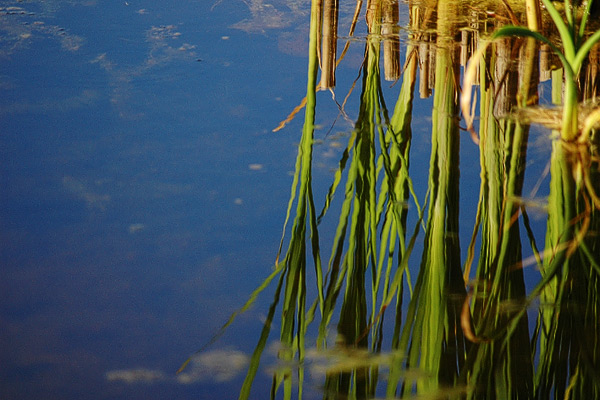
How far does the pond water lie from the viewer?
99 cm

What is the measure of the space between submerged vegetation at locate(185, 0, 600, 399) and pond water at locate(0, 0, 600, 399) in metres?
0.01

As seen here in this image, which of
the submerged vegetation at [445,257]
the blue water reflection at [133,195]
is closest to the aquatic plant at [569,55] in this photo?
the submerged vegetation at [445,257]

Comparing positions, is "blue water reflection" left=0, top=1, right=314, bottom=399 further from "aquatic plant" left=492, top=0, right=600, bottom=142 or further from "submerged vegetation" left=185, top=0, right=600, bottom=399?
"aquatic plant" left=492, top=0, right=600, bottom=142

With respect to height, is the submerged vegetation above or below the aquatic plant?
below

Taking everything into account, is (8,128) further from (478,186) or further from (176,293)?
(478,186)

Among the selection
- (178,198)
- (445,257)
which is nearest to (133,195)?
(178,198)

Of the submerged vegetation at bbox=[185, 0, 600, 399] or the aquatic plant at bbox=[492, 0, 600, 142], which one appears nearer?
the submerged vegetation at bbox=[185, 0, 600, 399]

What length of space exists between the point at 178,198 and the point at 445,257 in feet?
1.73

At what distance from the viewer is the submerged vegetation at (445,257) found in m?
0.99

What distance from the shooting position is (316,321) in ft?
3.55

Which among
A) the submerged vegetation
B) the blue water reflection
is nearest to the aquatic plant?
the submerged vegetation

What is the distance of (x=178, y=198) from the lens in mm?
1348

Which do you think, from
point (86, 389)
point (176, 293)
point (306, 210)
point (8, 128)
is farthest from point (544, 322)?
point (8, 128)

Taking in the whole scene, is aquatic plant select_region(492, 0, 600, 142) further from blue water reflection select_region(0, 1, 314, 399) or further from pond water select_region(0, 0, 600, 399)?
blue water reflection select_region(0, 1, 314, 399)
